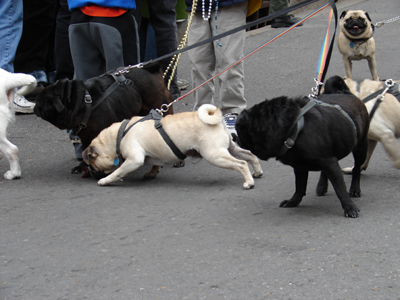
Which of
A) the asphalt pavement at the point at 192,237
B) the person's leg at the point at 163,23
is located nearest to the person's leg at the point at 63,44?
the person's leg at the point at 163,23

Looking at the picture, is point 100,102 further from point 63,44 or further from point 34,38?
point 34,38

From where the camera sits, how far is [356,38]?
741 cm

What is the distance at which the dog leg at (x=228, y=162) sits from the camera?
4.57 metres

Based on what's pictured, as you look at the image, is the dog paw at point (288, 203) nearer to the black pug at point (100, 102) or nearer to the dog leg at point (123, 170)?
the dog leg at point (123, 170)

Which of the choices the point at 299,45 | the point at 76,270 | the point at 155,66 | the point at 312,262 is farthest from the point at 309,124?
the point at 299,45

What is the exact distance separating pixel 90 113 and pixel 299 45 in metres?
7.18

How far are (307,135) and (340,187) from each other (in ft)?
1.47

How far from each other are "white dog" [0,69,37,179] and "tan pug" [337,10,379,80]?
442 centimetres

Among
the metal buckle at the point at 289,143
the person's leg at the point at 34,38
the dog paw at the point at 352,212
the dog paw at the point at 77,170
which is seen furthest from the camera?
the person's leg at the point at 34,38

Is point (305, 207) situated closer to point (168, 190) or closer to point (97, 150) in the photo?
point (168, 190)

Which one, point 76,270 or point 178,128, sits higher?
point 178,128

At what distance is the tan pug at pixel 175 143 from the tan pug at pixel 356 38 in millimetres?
3419

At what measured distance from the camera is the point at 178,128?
4.69m

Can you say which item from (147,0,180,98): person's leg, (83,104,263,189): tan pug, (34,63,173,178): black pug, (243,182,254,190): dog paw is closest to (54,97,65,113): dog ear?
(34,63,173,178): black pug
